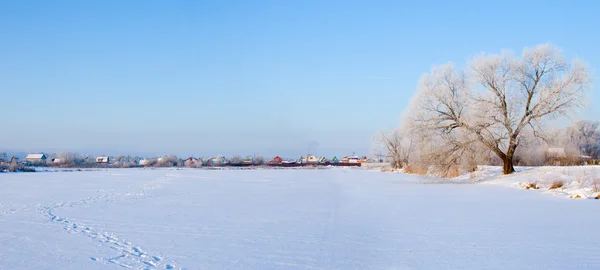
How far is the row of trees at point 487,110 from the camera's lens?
22.0 meters

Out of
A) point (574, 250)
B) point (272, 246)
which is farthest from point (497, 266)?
point (272, 246)

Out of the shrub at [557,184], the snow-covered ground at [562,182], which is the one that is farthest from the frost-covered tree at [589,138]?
the shrub at [557,184]

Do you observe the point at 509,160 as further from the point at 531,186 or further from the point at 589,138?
the point at 589,138

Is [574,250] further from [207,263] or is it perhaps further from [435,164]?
[435,164]

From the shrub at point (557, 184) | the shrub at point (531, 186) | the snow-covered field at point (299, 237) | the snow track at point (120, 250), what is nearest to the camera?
the snow track at point (120, 250)

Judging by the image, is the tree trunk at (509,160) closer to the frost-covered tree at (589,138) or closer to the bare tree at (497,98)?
the bare tree at (497,98)

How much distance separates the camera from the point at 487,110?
23.1 meters

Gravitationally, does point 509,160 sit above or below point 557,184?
above

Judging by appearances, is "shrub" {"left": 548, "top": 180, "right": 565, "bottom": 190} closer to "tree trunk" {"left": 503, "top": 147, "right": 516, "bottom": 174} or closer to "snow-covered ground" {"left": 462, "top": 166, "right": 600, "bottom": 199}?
"snow-covered ground" {"left": 462, "top": 166, "right": 600, "bottom": 199}

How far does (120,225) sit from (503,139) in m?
20.4

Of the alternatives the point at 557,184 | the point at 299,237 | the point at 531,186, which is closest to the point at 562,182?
the point at 557,184

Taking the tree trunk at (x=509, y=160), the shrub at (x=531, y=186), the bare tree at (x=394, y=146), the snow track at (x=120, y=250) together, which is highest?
the bare tree at (x=394, y=146)

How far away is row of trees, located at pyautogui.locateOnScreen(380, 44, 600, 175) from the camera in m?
22.0

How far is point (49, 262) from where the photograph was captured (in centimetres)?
526
